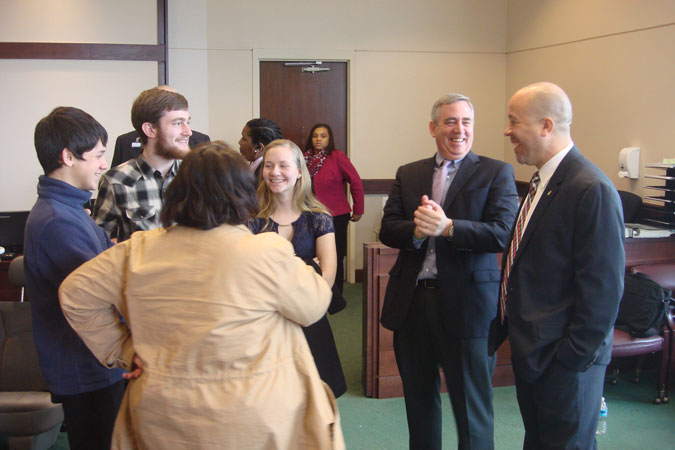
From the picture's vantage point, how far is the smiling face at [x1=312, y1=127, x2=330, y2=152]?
19.2 feet

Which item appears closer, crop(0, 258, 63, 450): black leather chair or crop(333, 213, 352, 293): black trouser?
crop(0, 258, 63, 450): black leather chair

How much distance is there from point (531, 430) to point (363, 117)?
4.69m

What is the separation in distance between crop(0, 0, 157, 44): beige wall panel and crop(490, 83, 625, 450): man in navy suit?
4.50 metres

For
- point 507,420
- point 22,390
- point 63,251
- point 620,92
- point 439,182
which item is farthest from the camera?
point 620,92

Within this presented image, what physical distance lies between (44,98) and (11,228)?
1.98 metres

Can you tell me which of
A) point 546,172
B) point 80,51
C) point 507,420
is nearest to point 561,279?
point 546,172

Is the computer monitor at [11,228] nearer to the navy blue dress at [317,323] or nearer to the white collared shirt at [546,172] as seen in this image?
the navy blue dress at [317,323]

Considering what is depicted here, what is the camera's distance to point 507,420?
139 inches

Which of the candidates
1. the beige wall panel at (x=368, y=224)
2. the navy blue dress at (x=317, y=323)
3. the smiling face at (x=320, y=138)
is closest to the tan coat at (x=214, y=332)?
the navy blue dress at (x=317, y=323)

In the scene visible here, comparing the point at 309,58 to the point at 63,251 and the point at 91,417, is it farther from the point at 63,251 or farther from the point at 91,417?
the point at 91,417

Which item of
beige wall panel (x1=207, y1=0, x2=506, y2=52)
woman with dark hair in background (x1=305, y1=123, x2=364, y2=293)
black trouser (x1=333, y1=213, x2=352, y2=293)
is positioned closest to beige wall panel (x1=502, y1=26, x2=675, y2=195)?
beige wall panel (x1=207, y1=0, x2=506, y2=52)

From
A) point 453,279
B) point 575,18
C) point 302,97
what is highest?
point 575,18

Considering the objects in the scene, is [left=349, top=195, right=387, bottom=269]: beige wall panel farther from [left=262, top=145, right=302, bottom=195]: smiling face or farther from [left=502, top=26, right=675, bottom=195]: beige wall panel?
[left=262, top=145, right=302, bottom=195]: smiling face

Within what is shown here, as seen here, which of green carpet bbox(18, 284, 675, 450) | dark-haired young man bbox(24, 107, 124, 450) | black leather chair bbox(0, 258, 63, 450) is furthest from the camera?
green carpet bbox(18, 284, 675, 450)
